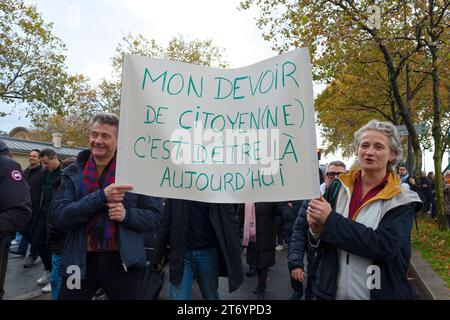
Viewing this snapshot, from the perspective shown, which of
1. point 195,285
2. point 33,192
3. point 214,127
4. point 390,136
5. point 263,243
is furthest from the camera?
point 33,192

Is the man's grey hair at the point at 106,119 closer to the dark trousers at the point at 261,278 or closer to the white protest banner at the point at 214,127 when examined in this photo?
the white protest banner at the point at 214,127

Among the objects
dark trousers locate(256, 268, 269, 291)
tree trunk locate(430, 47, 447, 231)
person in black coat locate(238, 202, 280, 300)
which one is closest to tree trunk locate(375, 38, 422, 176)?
tree trunk locate(430, 47, 447, 231)

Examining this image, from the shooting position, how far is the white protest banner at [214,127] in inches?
97.6

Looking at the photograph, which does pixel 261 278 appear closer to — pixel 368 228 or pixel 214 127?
pixel 214 127

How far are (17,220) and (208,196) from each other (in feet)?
4.19

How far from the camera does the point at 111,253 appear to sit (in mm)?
2568

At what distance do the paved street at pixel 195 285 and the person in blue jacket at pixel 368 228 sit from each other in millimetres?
3024

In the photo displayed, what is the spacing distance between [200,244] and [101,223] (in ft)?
2.65

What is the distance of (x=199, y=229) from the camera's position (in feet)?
10.0

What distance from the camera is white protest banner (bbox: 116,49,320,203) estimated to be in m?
2.48

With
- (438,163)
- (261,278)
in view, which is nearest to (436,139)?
(438,163)

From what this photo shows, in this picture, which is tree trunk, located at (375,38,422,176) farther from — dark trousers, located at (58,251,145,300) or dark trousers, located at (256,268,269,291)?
dark trousers, located at (58,251,145,300)
